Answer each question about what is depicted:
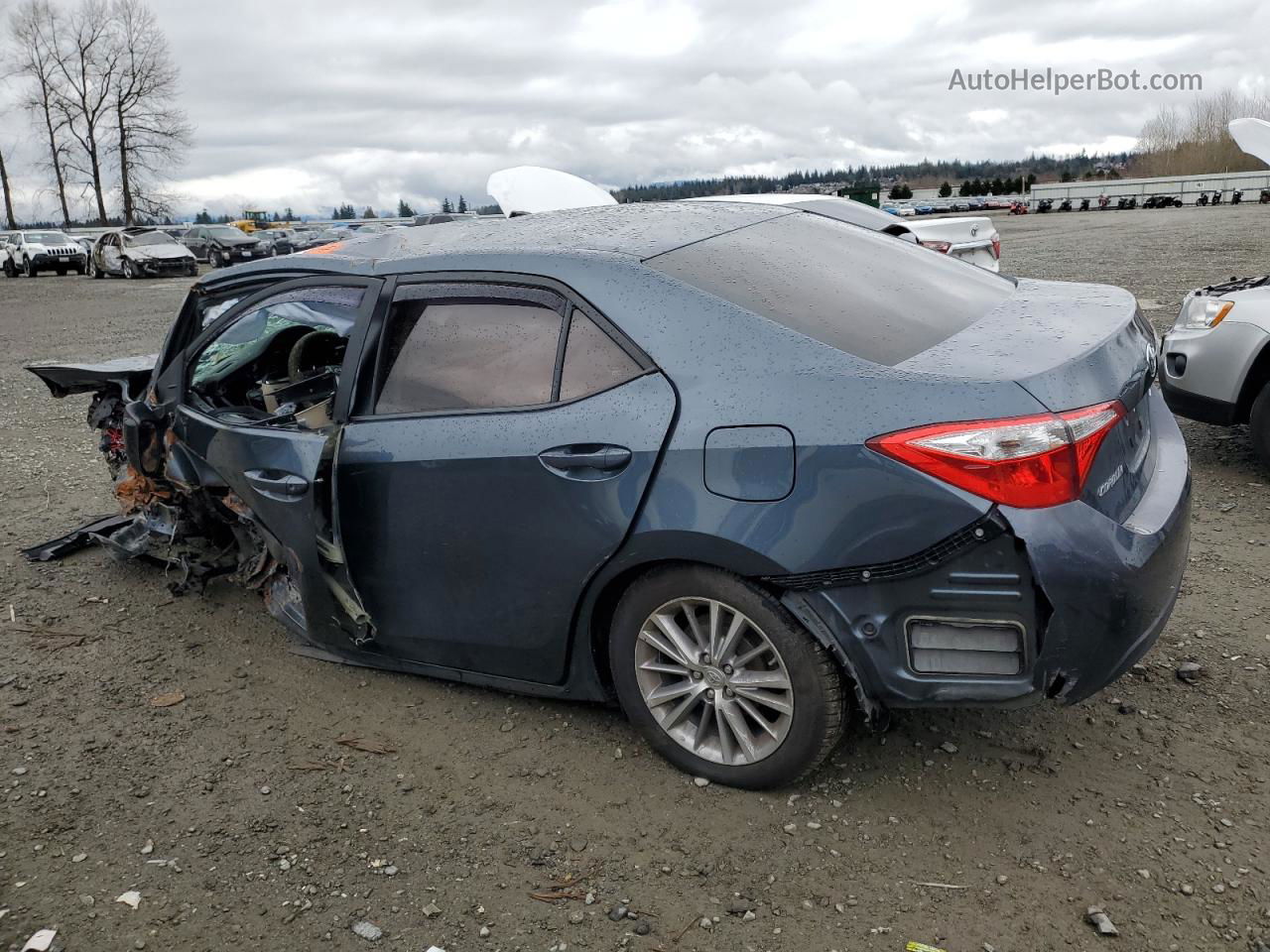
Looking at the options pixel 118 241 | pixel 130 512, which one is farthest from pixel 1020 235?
pixel 130 512

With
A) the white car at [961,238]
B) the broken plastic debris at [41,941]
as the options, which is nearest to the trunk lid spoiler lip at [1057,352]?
the broken plastic debris at [41,941]

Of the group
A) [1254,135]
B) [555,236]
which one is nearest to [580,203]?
[1254,135]

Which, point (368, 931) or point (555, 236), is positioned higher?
point (555, 236)

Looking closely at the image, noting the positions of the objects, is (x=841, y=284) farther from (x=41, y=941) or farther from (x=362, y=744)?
(x=41, y=941)

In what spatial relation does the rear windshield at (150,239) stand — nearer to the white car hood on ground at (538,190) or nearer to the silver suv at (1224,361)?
the white car hood on ground at (538,190)

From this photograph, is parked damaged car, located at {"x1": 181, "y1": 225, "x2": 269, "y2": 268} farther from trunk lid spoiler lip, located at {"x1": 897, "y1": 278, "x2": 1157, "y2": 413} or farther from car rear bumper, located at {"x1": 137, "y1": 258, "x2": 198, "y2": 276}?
trunk lid spoiler lip, located at {"x1": 897, "y1": 278, "x2": 1157, "y2": 413}

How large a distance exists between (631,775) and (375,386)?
4.90 ft

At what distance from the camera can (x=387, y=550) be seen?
3.35 meters

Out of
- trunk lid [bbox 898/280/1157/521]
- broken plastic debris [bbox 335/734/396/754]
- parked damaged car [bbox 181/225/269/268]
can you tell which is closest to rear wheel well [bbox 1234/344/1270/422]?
trunk lid [bbox 898/280/1157/521]

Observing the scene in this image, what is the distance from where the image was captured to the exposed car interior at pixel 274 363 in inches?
151

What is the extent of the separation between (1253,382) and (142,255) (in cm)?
3077

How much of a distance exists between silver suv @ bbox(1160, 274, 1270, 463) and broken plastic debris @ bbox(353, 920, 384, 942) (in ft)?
16.2

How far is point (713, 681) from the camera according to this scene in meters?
2.90

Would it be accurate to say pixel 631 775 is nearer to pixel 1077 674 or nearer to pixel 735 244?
pixel 1077 674
